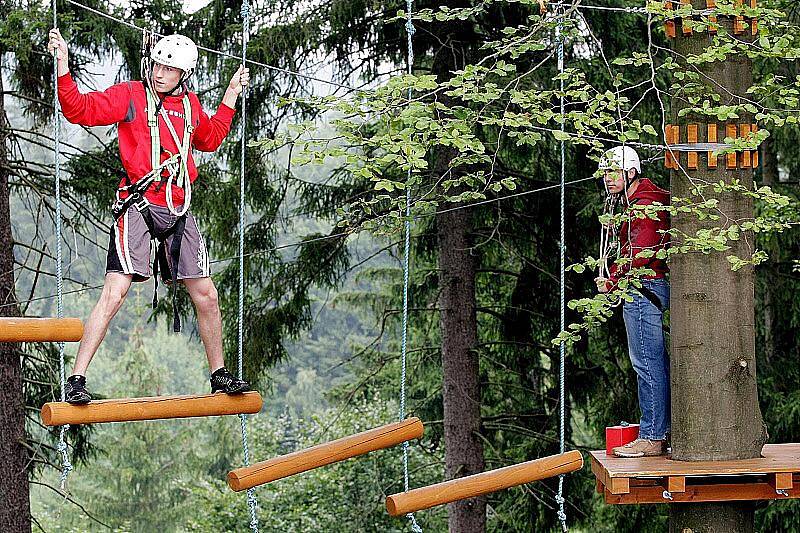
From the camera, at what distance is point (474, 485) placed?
445cm

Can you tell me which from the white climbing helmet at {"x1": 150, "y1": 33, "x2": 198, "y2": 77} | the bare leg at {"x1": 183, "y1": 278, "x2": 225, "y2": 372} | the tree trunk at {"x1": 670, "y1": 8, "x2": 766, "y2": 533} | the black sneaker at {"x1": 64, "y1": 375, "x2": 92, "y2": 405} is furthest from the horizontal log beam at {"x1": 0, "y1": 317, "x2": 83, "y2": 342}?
the tree trunk at {"x1": 670, "y1": 8, "x2": 766, "y2": 533}

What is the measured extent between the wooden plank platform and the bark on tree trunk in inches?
139

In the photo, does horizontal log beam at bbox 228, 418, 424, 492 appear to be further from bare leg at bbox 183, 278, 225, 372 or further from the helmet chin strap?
the helmet chin strap

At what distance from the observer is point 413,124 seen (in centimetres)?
456

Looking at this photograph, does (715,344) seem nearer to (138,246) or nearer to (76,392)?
(138,246)

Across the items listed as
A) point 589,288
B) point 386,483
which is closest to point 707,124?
point 589,288

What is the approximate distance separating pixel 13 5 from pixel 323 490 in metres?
9.67

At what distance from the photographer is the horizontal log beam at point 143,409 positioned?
3926mm

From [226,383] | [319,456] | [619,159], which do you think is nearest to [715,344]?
[619,159]

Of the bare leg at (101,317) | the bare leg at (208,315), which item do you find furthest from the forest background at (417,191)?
Result: the bare leg at (101,317)

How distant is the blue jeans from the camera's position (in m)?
4.82

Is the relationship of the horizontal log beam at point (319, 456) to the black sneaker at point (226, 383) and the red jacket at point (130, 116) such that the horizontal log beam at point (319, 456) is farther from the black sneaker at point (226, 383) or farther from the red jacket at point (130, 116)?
the red jacket at point (130, 116)

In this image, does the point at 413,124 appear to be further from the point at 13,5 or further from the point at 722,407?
the point at 13,5

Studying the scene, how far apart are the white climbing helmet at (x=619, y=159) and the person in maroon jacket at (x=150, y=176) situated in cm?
161
